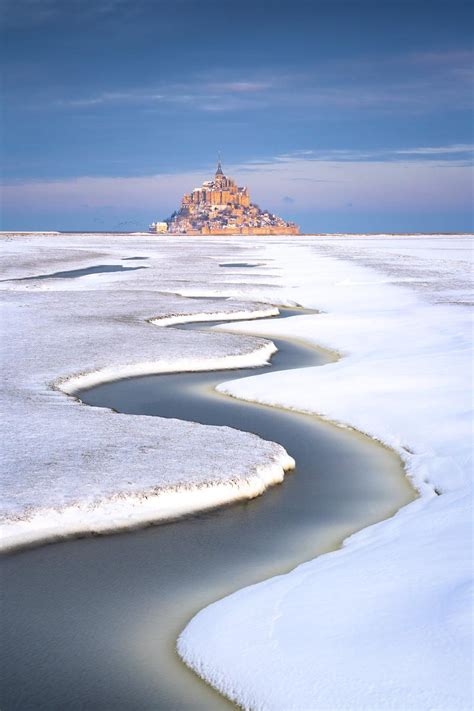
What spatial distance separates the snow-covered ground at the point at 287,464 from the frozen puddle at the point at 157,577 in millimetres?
265

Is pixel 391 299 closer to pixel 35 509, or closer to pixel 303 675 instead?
pixel 35 509

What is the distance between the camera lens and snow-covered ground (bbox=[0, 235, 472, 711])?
5520 mm

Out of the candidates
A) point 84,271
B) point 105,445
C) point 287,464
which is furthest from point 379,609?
point 84,271

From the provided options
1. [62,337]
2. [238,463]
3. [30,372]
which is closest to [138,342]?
[62,337]

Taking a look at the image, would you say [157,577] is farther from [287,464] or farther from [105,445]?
[287,464]

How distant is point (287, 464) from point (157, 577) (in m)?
3.44

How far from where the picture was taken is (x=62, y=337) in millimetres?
19125

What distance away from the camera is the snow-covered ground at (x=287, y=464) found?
217 inches

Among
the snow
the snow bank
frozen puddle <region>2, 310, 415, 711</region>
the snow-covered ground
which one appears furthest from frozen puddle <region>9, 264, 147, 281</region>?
frozen puddle <region>2, 310, 415, 711</region>

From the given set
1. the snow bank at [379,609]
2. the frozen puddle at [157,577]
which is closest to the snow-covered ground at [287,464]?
the snow bank at [379,609]

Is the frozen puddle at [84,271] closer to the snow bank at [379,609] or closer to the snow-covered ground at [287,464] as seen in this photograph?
the snow-covered ground at [287,464]

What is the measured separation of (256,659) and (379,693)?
3.06 ft

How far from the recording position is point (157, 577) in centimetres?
732

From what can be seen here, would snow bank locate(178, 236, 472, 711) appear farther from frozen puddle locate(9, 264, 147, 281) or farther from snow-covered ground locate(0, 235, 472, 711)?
frozen puddle locate(9, 264, 147, 281)
